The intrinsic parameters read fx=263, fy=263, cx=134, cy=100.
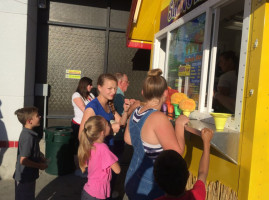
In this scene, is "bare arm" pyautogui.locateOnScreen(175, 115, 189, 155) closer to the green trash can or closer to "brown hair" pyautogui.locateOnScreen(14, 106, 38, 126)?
"brown hair" pyautogui.locateOnScreen(14, 106, 38, 126)

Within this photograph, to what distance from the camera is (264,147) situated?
204cm

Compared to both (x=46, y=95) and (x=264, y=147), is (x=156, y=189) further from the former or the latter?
(x=46, y=95)

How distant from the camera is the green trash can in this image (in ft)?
15.3

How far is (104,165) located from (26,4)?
12.3 ft

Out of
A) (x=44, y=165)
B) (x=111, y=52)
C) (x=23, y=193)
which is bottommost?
(x=23, y=193)

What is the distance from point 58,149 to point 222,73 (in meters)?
3.19

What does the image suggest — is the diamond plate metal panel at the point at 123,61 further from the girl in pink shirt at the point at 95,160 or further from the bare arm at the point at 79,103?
the girl in pink shirt at the point at 95,160

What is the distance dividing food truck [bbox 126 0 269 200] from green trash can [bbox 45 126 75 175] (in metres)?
2.02

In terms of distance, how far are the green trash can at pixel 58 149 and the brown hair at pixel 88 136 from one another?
2324 mm

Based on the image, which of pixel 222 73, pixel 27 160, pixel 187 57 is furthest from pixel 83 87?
pixel 222 73

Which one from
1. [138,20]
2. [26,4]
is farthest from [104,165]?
[26,4]

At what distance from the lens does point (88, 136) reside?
2459mm

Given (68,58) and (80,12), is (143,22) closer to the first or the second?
(80,12)

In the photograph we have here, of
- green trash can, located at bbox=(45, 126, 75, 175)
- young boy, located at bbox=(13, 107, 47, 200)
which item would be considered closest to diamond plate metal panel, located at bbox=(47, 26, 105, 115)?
green trash can, located at bbox=(45, 126, 75, 175)
